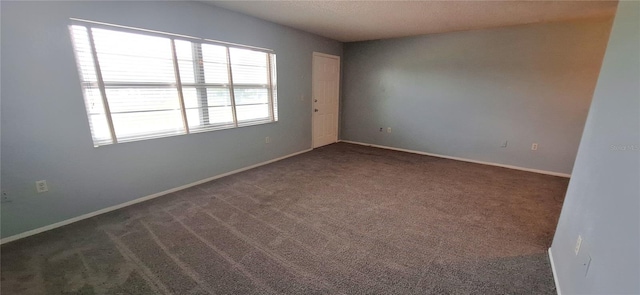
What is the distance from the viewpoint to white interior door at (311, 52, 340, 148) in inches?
197

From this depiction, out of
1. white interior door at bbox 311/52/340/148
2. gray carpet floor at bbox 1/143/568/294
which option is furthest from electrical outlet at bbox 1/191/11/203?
white interior door at bbox 311/52/340/148

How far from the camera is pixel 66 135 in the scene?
2.26 metres

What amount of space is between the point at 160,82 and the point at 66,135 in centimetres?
96

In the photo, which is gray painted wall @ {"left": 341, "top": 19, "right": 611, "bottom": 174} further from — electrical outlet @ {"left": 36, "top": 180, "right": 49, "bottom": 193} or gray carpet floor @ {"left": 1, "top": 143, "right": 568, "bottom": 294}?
electrical outlet @ {"left": 36, "top": 180, "right": 49, "bottom": 193}

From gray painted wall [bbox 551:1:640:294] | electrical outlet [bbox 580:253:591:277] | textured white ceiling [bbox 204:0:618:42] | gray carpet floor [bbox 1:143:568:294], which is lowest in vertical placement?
gray carpet floor [bbox 1:143:568:294]

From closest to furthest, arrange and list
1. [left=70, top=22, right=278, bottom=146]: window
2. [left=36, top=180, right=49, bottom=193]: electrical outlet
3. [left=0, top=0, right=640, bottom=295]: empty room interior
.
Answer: [left=0, top=0, right=640, bottom=295]: empty room interior → [left=36, top=180, right=49, bottom=193]: electrical outlet → [left=70, top=22, right=278, bottom=146]: window

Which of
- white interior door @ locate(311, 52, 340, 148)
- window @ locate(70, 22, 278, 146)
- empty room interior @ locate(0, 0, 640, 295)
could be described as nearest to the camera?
empty room interior @ locate(0, 0, 640, 295)

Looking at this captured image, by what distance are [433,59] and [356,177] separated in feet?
8.83

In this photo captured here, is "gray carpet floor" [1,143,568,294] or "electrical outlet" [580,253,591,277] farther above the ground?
"electrical outlet" [580,253,591,277]

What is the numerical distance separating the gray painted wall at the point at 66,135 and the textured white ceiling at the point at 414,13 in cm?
62

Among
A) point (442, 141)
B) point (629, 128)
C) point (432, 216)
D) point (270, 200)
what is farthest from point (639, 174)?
point (442, 141)

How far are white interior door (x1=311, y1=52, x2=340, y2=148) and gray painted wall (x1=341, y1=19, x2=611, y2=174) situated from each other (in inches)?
15.6

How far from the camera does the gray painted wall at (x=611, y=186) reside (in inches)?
41.0

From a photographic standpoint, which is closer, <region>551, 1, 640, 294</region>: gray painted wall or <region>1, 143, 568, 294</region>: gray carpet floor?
<region>551, 1, 640, 294</region>: gray painted wall
